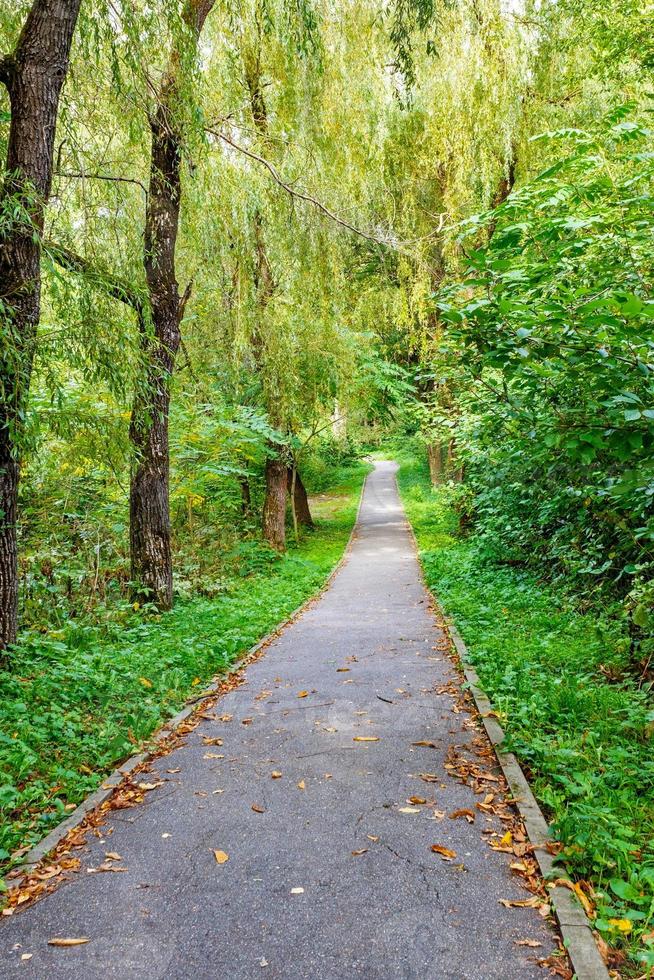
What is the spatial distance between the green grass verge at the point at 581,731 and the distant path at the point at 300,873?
1.16 feet

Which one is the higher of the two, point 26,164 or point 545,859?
point 26,164

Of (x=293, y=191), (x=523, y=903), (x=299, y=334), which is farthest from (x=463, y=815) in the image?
(x=299, y=334)

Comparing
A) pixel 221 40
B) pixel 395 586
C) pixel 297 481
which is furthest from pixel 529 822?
pixel 297 481

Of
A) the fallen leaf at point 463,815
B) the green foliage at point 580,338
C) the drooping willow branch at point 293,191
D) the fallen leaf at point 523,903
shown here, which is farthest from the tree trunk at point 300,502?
the fallen leaf at point 523,903

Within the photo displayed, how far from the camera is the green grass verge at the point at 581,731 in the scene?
2902 millimetres

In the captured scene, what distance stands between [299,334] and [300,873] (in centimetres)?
1046

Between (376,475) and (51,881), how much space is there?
38742 millimetres

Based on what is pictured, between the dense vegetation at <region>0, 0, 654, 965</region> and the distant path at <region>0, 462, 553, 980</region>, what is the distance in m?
0.51

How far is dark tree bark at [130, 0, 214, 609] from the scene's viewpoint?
7.47m

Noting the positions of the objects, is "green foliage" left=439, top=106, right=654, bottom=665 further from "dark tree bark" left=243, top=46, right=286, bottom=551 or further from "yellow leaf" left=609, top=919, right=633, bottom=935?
"dark tree bark" left=243, top=46, right=286, bottom=551

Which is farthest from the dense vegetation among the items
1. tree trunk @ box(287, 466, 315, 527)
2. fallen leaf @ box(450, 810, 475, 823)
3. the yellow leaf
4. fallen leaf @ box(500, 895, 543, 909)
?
tree trunk @ box(287, 466, 315, 527)

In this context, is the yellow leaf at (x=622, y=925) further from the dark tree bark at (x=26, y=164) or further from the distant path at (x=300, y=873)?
the dark tree bark at (x=26, y=164)

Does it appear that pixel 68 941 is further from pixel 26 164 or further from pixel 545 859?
pixel 26 164

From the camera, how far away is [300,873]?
3184 mm
